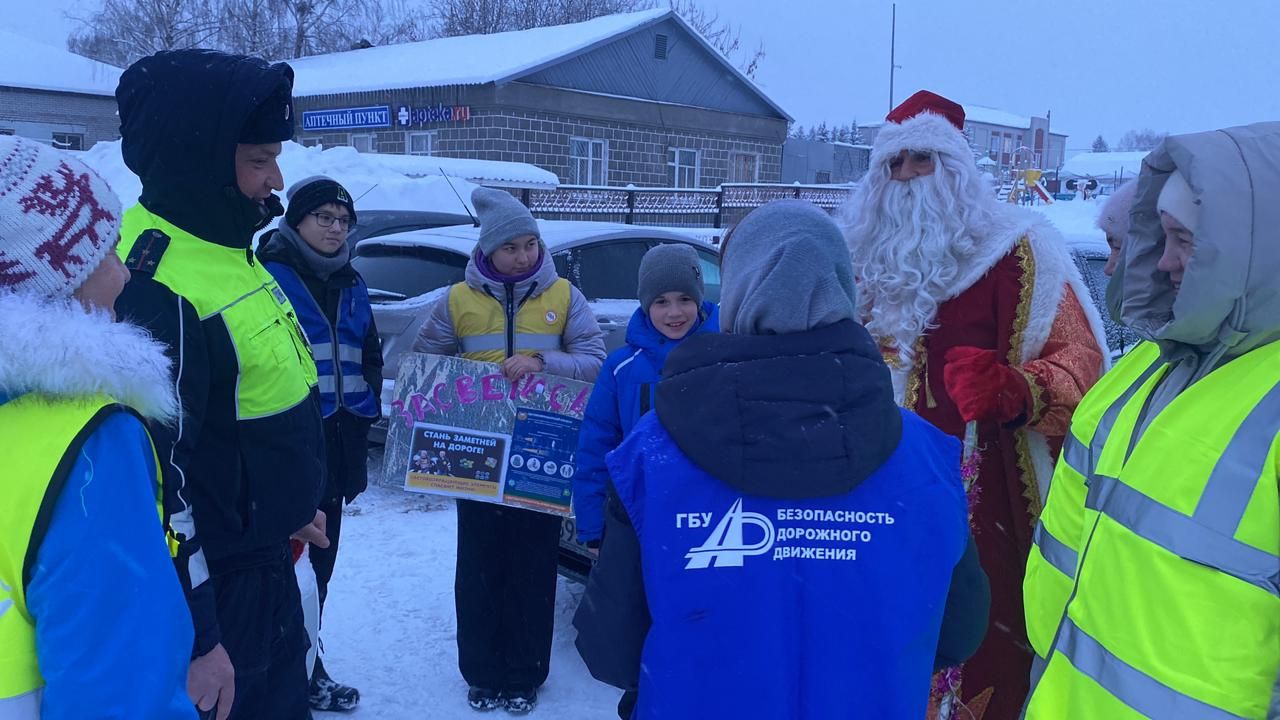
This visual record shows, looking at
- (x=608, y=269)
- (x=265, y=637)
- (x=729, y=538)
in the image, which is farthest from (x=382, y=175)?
(x=729, y=538)

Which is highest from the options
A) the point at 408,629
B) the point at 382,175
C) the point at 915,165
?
the point at 382,175

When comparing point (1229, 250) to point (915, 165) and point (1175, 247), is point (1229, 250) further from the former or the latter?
point (915, 165)

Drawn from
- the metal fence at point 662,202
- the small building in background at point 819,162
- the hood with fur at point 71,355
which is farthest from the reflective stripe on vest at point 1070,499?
the small building in background at point 819,162

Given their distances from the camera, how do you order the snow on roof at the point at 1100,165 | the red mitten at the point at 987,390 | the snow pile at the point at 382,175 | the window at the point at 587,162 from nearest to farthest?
1. the red mitten at the point at 987,390
2. the snow pile at the point at 382,175
3. the window at the point at 587,162
4. the snow on roof at the point at 1100,165

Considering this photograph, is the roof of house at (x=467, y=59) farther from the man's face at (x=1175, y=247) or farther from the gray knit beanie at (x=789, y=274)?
the man's face at (x=1175, y=247)

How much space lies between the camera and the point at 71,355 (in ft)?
4.20

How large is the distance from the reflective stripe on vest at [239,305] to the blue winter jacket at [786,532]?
1.03 m

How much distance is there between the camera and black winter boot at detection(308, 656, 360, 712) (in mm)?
3504

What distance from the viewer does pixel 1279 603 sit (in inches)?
51.6

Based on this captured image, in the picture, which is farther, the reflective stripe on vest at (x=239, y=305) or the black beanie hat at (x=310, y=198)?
the black beanie hat at (x=310, y=198)

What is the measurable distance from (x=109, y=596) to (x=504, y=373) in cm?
234

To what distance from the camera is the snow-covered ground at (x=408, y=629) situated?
143 inches

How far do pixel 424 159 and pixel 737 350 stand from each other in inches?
675

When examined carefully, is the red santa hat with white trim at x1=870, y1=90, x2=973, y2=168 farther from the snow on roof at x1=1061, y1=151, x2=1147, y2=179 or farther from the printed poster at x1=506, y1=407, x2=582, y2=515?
the snow on roof at x1=1061, y1=151, x2=1147, y2=179
